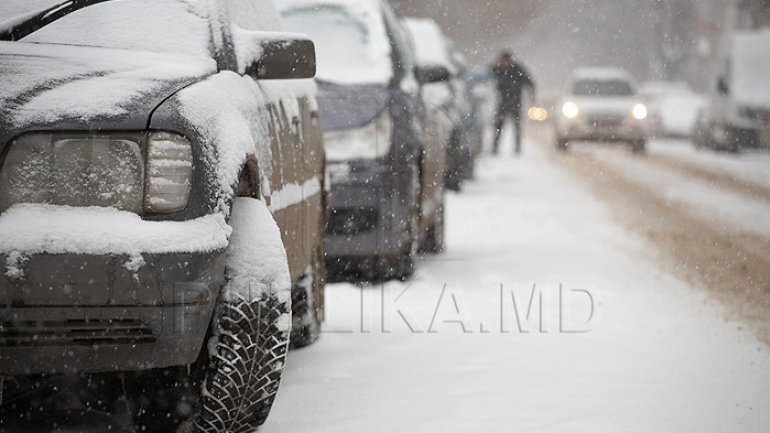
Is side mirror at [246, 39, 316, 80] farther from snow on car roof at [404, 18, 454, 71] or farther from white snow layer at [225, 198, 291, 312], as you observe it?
snow on car roof at [404, 18, 454, 71]

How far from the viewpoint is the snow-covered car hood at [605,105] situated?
2842 centimetres

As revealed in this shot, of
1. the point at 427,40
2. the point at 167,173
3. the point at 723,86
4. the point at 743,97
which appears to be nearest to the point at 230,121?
the point at 167,173

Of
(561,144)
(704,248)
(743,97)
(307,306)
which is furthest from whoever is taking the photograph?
(561,144)

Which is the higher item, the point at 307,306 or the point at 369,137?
the point at 369,137

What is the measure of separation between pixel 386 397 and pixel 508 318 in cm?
213

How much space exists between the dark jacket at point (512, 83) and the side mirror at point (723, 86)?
473cm

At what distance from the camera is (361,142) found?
8.12 meters

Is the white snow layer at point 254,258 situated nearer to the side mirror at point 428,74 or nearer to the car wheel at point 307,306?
the car wheel at point 307,306

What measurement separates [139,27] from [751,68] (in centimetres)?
2338

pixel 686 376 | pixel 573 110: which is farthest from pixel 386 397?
pixel 573 110

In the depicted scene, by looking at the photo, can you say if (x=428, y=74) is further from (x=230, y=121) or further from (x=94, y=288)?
(x=94, y=288)

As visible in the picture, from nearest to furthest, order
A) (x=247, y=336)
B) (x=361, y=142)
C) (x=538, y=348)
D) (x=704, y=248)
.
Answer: (x=247, y=336) → (x=538, y=348) → (x=361, y=142) → (x=704, y=248)

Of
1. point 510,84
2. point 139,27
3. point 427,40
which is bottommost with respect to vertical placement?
point 510,84

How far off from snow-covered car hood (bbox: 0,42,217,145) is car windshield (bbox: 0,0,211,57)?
19 centimetres
